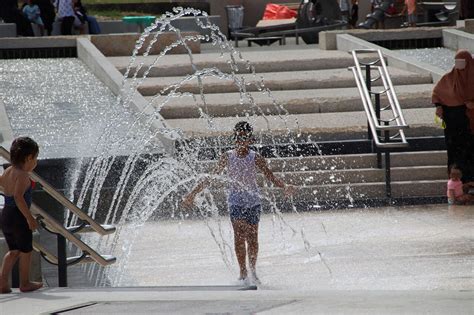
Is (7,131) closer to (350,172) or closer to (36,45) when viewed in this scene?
(350,172)

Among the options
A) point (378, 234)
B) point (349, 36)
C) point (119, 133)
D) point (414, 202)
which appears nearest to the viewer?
point (378, 234)

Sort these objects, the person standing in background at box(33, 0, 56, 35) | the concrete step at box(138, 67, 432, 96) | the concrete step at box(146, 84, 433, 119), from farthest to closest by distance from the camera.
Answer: the person standing in background at box(33, 0, 56, 35) < the concrete step at box(138, 67, 432, 96) < the concrete step at box(146, 84, 433, 119)

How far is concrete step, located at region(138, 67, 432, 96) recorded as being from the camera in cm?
1883

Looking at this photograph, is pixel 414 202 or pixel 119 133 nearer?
pixel 414 202

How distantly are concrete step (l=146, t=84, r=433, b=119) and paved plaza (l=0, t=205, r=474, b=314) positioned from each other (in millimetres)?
3485

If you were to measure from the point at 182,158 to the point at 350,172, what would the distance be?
79.0 inches

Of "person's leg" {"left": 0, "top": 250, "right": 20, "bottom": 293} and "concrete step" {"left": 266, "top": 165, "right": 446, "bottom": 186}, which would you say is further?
"concrete step" {"left": 266, "top": 165, "right": 446, "bottom": 186}

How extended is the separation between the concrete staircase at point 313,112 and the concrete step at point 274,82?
0.05ft

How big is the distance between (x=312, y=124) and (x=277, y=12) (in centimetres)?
1548

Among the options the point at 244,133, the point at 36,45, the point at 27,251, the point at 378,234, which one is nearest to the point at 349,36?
the point at 36,45

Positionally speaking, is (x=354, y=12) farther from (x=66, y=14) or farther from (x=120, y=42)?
(x=120, y=42)

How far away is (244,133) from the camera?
10.7m

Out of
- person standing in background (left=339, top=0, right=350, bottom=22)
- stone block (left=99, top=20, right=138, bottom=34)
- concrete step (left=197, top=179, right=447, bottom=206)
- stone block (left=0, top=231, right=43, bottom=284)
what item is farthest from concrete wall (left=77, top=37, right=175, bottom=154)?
person standing in background (left=339, top=0, right=350, bottom=22)

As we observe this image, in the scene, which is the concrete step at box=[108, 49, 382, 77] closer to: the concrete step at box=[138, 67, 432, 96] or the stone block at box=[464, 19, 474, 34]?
the concrete step at box=[138, 67, 432, 96]
